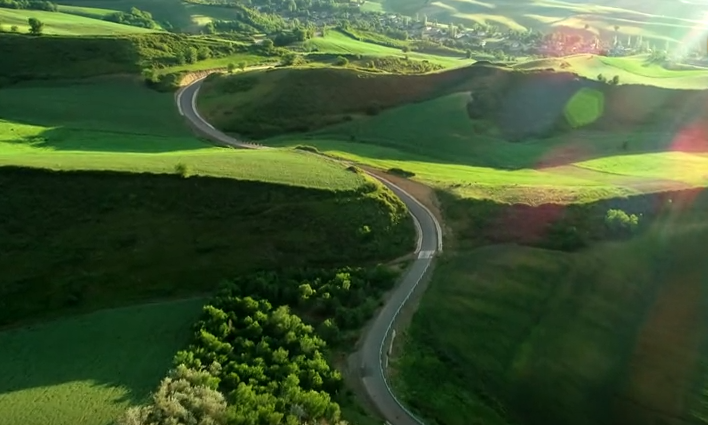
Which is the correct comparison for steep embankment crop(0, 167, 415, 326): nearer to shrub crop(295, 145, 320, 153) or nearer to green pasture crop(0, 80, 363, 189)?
green pasture crop(0, 80, 363, 189)

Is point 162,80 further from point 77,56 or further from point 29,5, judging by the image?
point 29,5

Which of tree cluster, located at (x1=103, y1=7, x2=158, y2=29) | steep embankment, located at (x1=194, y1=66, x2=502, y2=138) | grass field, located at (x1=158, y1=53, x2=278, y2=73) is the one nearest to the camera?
steep embankment, located at (x1=194, y1=66, x2=502, y2=138)

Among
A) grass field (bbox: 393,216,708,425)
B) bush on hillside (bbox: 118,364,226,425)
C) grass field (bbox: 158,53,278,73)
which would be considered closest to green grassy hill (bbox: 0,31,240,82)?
grass field (bbox: 158,53,278,73)

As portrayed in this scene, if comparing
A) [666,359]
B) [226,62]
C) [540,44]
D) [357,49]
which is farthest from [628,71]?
[666,359]

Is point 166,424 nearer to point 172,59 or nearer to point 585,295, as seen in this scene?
point 585,295

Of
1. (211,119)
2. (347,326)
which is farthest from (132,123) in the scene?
(347,326)
